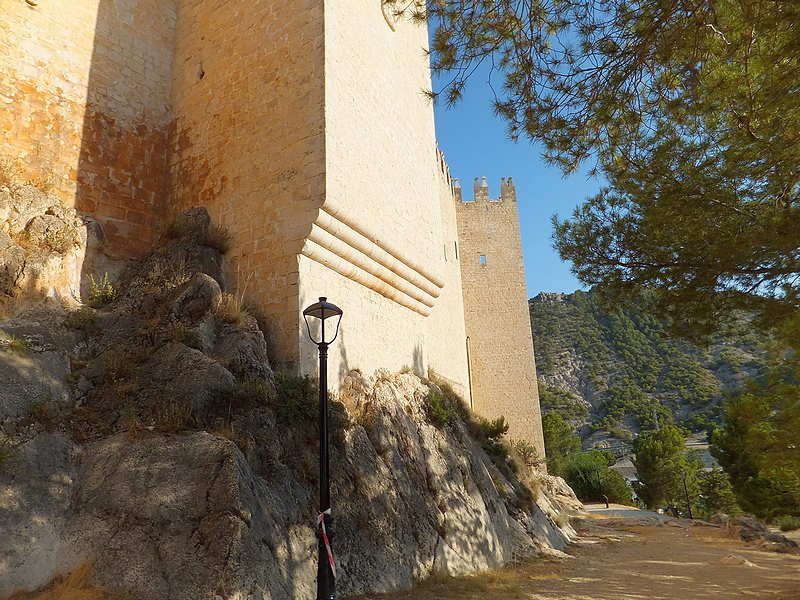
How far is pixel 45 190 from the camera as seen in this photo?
25.5 ft

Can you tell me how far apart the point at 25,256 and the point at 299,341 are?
3.39m

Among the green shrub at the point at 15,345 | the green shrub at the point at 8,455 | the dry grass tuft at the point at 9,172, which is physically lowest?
the green shrub at the point at 8,455

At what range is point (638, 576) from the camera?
8.04 meters

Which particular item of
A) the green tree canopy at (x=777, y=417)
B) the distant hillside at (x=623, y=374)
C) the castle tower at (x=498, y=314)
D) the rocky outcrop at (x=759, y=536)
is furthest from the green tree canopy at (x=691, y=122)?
the distant hillside at (x=623, y=374)

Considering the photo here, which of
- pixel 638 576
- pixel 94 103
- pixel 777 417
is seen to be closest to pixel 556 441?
pixel 638 576

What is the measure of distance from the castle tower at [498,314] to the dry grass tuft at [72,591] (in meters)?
17.1

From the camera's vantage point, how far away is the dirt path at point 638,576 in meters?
6.57

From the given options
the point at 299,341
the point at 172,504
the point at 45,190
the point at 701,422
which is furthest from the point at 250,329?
the point at 701,422

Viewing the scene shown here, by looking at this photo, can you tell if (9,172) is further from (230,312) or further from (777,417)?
(777,417)

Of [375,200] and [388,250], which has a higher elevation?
[375,200]

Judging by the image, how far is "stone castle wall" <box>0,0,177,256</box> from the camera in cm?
790

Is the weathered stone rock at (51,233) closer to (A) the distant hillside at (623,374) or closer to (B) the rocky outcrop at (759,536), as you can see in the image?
(B) the rocky outcrop at (759,536)

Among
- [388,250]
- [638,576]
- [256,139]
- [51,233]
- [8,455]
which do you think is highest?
[256,139]

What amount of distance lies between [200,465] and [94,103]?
608cm
